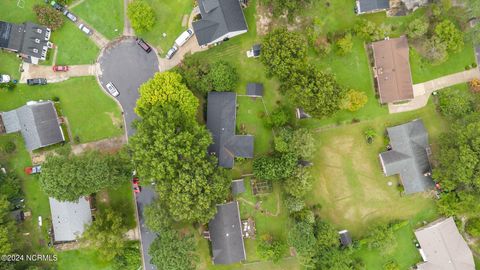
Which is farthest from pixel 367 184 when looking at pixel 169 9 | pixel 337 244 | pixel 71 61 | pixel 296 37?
pixel 71 61

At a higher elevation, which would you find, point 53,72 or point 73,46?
point 73,46

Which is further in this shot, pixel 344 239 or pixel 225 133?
pixel 225 133

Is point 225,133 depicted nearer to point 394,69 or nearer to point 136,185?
point 136,185

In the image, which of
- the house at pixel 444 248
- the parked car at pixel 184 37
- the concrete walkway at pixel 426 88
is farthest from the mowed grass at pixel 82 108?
the house at pixel 444 248

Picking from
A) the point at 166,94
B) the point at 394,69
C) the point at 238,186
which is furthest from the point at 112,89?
the point at 394,69

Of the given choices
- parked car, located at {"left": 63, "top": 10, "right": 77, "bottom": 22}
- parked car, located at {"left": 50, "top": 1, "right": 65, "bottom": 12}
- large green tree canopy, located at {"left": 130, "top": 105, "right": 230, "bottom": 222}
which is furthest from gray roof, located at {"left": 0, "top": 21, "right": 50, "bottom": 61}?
large green tree canopy, located at {"left": 130, "top": 105, "right": 230, "bottom": 222}

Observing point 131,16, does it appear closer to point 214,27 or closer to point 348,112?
point 214,27

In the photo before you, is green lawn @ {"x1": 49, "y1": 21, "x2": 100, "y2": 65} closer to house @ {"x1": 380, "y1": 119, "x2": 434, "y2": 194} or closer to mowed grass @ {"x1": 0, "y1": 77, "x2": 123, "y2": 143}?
mowed grass @ {"x1": 0, "y1": 77, "x2": 123, "y2": 143}

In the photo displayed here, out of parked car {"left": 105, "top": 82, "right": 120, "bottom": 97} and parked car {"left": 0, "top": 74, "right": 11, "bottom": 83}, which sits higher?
parked car {"left": 0, "top": 74, "right": 11, "bottom": 83}

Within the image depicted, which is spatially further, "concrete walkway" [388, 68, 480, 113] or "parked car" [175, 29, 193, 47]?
"concrete walkway" [388, 68, 480, 113]
